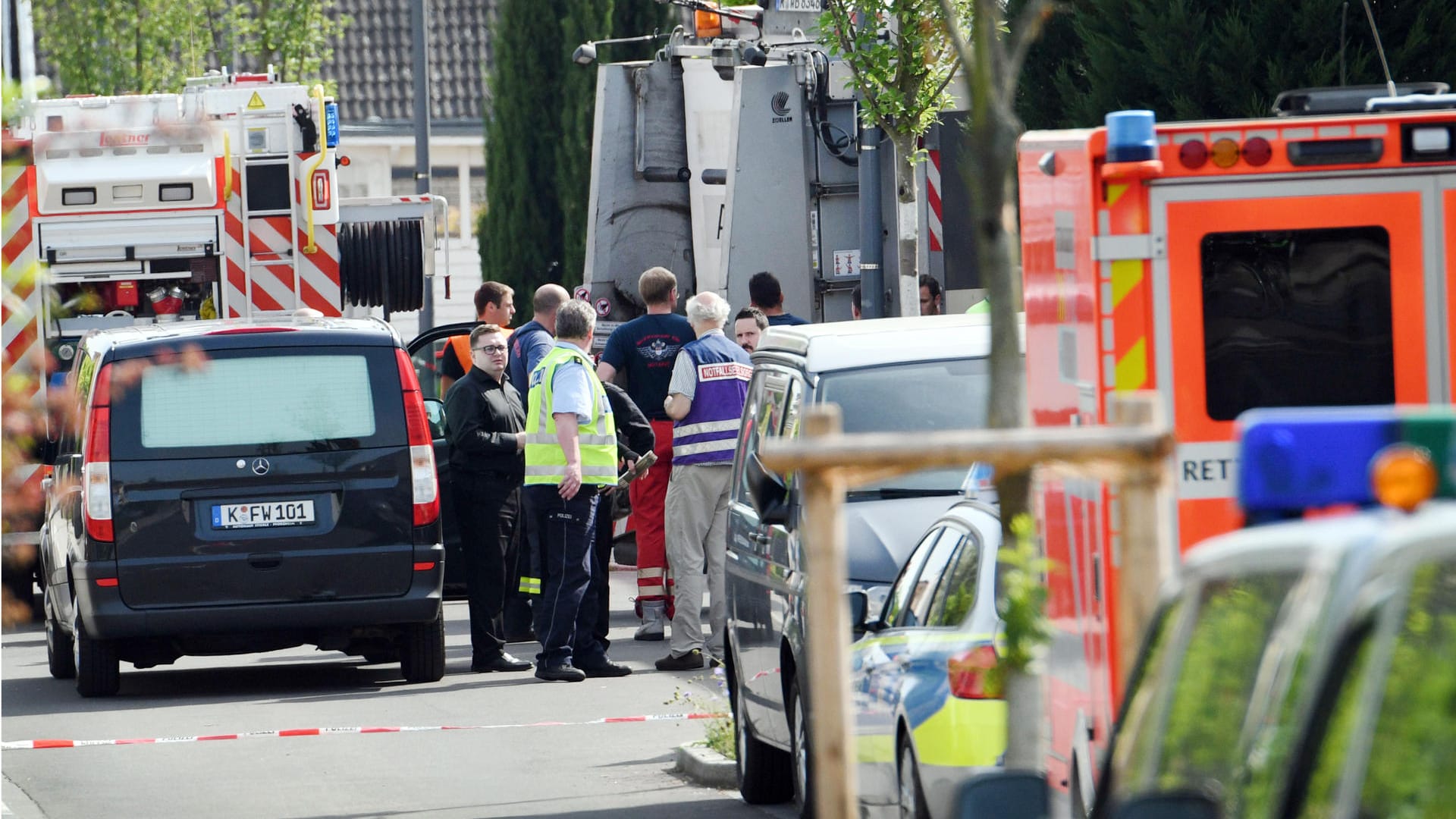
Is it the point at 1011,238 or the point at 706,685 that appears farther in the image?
the point at 706,685

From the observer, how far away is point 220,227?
16.0 metres

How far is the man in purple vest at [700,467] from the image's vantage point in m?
11.7

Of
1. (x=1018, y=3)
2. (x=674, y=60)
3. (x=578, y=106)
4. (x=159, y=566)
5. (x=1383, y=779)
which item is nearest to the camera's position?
(x=1383, y=779)

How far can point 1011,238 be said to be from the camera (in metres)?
4.89

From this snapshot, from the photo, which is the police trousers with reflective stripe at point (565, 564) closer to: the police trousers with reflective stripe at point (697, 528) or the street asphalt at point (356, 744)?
the street asphalt at point (356, 744)

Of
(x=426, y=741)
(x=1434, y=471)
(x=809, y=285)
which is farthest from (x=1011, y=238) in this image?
(x=809, y=285)

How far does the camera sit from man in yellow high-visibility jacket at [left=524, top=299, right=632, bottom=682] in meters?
11.1

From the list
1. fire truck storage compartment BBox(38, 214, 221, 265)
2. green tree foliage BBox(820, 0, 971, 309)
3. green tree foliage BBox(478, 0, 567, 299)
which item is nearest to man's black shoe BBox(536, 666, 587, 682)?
green tree foliage BBox(820, 0, 971, 309)

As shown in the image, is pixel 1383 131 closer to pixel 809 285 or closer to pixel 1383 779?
pixel 1383 779

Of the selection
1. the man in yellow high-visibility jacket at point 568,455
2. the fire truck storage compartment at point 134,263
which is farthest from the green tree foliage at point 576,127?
the man in yellow high-visibility jacket at point 568,455

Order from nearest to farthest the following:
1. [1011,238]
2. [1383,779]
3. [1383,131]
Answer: [1383,779] < [1011,238] < [1383,131]

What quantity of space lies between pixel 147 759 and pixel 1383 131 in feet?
18.5

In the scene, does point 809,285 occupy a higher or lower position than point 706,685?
higher

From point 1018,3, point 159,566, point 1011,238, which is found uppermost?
point 1018,3
